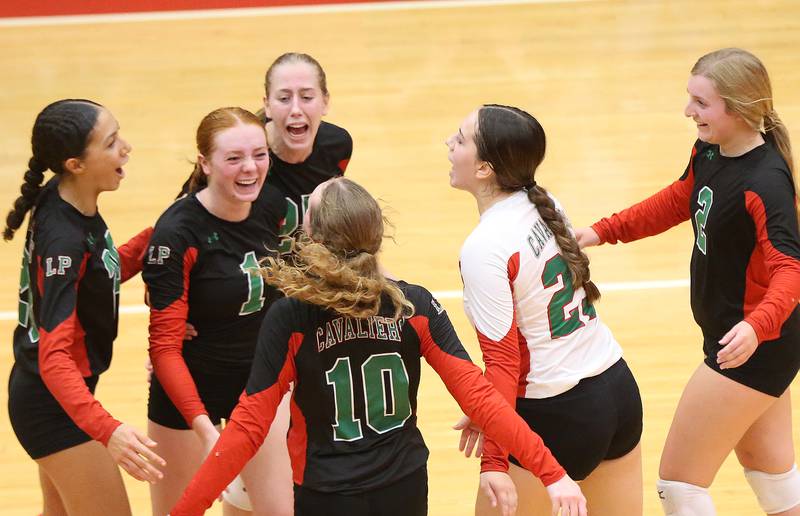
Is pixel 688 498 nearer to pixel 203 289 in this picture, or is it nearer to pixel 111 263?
pixel 203 289

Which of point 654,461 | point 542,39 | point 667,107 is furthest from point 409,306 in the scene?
point 542,39

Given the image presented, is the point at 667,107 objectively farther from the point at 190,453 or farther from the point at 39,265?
the point at 39,265

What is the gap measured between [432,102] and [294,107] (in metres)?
4.10

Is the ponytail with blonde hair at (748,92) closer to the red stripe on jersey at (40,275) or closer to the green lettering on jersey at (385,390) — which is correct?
the green lettering on jersey at (385,390)

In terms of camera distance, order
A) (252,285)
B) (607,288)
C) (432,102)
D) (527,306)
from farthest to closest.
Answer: (432,102), (607,288), (252,285), (527,306)

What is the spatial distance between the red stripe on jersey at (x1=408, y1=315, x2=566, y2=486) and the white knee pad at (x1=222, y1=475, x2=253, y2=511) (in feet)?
3.85

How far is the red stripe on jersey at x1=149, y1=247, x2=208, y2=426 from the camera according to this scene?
11.0 feet

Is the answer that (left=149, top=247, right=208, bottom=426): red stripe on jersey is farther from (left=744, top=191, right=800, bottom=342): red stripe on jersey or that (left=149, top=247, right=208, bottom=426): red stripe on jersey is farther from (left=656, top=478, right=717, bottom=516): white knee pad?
(left=744, top=191, right=800, bottom=342): red stripe on jersey

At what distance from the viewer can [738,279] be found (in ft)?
10.8

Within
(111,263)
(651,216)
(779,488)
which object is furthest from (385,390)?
(779,488)

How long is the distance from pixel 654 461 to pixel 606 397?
153cm

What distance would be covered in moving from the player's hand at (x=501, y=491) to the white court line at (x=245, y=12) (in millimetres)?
6940

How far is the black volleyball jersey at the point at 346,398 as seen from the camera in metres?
2.80

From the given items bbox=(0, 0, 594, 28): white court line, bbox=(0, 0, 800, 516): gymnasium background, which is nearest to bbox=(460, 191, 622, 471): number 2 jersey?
bbox=(0, 0, 800, 516): gymnasium background
